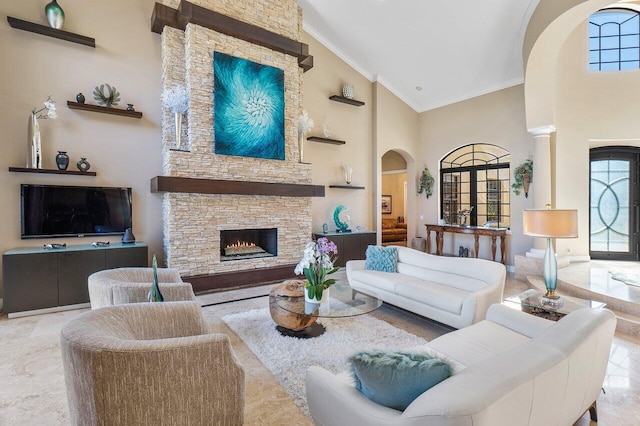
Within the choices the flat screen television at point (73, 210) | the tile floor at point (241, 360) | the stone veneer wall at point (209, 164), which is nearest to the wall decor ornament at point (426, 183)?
the stone veneer wall at point (209, 164)

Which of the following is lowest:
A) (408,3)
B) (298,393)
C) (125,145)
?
(298,393)

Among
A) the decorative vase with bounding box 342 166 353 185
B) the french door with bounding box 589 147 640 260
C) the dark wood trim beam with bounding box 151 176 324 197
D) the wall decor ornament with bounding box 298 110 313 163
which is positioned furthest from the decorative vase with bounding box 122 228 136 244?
the french door with bounding box 589 147 640 260

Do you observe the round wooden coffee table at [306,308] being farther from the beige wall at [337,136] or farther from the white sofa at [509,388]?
the beige wall at [337,136]

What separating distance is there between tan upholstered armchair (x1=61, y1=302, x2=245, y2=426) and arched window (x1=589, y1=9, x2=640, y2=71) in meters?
8.01

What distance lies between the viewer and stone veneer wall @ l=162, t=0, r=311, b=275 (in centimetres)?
479

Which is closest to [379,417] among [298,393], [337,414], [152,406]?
[337,414]

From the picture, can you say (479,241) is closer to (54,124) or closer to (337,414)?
(337,414)

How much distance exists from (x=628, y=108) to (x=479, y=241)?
3.51 m

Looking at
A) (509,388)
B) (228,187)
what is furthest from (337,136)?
(509,388)

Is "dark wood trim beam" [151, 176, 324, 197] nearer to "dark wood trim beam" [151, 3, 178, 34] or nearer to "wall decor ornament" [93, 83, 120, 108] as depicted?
"wall decor ornament" [93, 83, 120, 108]

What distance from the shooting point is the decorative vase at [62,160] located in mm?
4267

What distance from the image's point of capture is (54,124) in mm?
4355

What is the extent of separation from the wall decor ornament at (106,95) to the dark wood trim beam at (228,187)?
4.13 ft

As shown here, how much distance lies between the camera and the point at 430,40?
5.91 m
